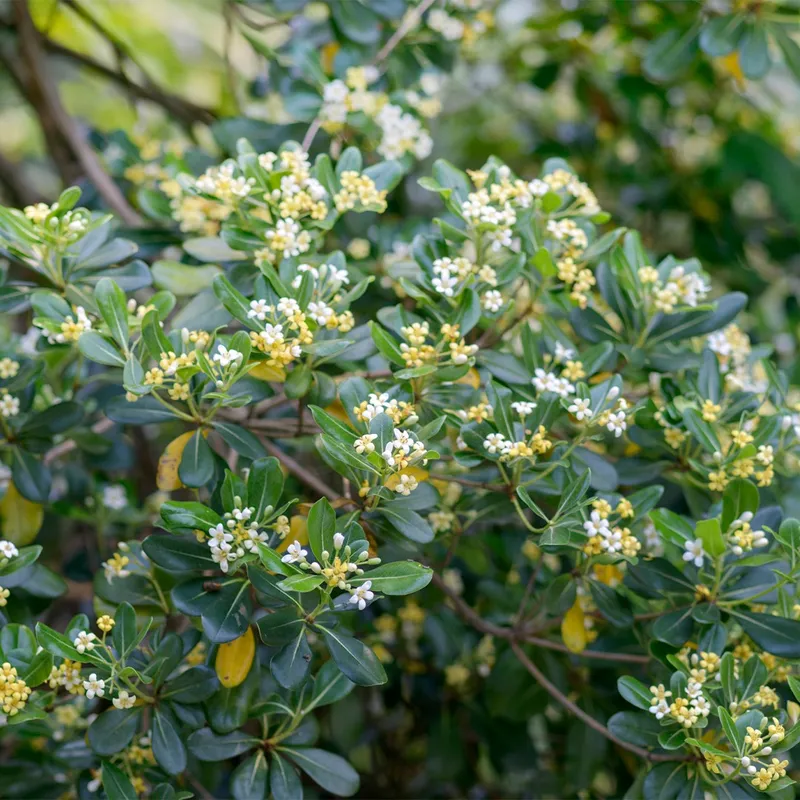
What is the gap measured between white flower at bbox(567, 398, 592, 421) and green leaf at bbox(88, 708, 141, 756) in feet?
2.11

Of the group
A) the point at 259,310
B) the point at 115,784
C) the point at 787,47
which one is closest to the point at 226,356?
the point at 259,310

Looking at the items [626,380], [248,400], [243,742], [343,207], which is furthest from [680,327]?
[243,742]

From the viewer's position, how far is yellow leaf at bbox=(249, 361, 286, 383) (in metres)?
1.14

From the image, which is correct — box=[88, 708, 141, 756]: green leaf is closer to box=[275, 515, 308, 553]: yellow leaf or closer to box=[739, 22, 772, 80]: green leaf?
box=[275, 515, 308, 553]: yellow leaf

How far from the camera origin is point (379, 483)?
3.50 feet

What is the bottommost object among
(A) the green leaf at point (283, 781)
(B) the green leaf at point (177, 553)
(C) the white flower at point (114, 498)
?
(C) the white flower at point (114, 498)

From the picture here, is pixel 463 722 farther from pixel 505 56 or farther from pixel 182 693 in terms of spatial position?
pixel 505 56

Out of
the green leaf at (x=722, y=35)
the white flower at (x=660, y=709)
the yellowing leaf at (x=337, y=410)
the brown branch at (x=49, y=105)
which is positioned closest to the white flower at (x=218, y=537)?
the yellowing leaf at (x=337, y=410)

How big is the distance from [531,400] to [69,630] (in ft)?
2.10

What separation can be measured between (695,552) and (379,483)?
0.41m

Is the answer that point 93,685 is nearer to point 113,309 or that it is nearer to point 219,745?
point 219,745

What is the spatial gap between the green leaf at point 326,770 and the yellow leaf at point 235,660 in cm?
12

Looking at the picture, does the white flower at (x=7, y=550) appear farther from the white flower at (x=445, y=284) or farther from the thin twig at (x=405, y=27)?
the thin twig at (x=405, y=27)

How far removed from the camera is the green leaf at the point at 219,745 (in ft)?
3.74
